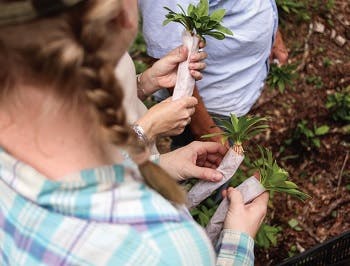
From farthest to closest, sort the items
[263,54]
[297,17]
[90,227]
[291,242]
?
[297,17] → [291,242] → [263,54] → [90,227]

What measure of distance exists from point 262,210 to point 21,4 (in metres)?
0.92

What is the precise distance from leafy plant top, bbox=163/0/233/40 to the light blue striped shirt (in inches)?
4.6

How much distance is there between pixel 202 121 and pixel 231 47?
11.3 inches

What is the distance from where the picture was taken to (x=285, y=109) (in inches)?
127

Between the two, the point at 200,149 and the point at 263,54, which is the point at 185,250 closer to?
the point at 200,149

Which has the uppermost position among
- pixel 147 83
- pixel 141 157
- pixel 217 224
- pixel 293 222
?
pixel 141 157

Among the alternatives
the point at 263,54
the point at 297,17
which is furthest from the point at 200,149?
the point at 297,17

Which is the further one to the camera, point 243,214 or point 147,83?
point 147,83

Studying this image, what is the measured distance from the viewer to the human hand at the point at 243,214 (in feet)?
4.37

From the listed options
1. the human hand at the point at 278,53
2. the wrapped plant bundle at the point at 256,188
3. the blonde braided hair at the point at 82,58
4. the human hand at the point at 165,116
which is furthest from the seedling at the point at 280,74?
the blonde braided hair at the point at 82,58

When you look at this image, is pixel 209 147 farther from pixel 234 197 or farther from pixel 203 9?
pixel 203 9

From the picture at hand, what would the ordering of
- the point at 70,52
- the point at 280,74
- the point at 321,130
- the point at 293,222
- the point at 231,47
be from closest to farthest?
the point at 70,52 → the point at 231,47 → the point at 280,74 → the point at 293,222 → the point at 321,130

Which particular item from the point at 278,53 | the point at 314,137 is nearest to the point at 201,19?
the point at 278,53

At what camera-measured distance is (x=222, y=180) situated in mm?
1522
